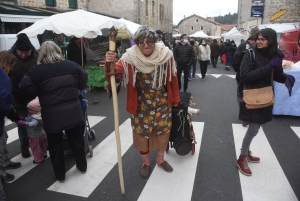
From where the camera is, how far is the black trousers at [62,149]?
9.75ft

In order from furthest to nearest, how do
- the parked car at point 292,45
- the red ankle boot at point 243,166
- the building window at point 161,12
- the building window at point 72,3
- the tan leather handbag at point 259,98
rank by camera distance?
the building window at point 161,12 < the building window at point 72,3 < the parked car at point 292,45 < the red ankle boot at point 243,166 < the tan leather handbag at point 259,98

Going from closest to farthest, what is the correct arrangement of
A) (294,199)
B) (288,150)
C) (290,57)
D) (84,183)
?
(294,199) → (84,183) → (288,150) → (290,57)

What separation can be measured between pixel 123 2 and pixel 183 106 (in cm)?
2170

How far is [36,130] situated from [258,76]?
9.89 ft

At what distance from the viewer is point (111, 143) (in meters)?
4.20

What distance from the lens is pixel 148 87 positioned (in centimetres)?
279

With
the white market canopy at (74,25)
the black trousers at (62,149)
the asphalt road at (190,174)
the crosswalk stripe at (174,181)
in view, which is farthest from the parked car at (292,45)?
the black trousers at (62,149)

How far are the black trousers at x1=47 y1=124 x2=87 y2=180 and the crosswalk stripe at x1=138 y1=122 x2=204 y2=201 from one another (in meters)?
0.97

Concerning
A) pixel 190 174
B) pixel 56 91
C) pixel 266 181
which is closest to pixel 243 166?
pixel 266 181

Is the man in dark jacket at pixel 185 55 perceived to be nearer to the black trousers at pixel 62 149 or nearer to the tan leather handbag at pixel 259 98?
the tan leather handbag at pixel 259 98

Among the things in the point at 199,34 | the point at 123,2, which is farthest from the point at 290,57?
the point at 123,2

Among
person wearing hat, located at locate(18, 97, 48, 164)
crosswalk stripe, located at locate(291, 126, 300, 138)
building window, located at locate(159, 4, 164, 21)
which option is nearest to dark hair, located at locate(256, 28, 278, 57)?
crosswalk stripe, located at locate(291, 126, 300, 138)

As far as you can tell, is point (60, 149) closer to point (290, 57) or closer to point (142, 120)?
point (142, 120)

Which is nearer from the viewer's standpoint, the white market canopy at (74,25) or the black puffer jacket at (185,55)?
the white market canopy at (74,25)
